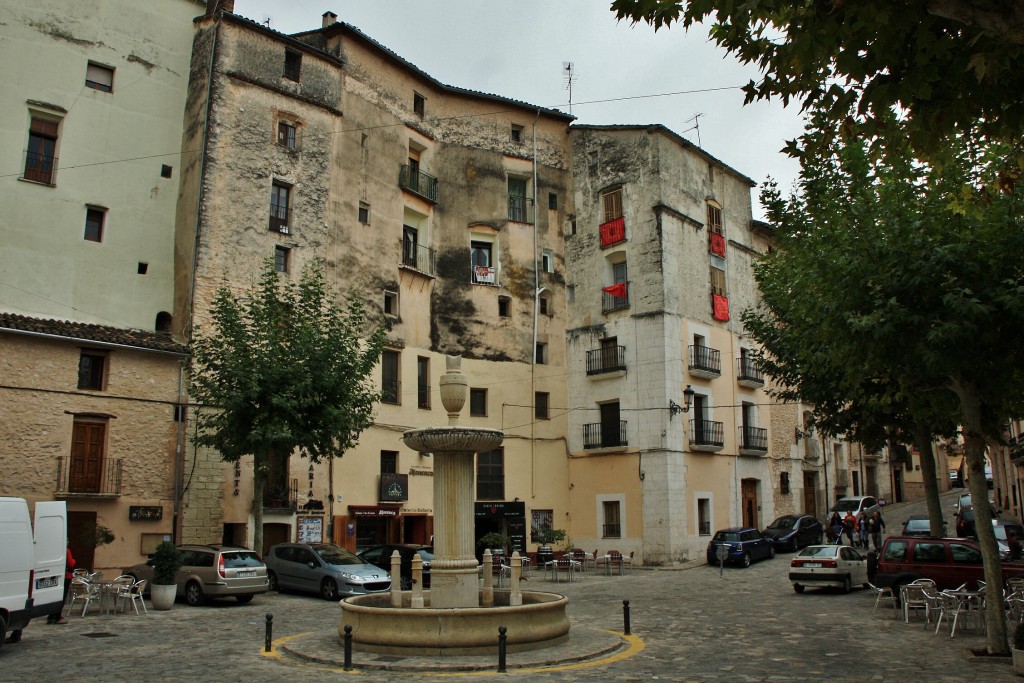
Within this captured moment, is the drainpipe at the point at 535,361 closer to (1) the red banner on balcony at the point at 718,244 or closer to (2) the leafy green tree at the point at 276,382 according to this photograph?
(1) the red banner on balcony at the point at 718,244

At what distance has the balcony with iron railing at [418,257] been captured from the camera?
3397 cm

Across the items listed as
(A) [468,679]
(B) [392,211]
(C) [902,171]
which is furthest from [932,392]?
(B) [392,211]

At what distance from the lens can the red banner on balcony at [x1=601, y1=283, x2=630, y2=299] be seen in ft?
117

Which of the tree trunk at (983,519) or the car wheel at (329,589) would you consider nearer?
the tree trunk at (983,519)

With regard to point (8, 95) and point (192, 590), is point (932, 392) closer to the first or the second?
point (192, 590)

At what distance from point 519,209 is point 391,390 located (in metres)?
10.8

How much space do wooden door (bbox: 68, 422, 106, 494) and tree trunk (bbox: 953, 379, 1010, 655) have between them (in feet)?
72.0

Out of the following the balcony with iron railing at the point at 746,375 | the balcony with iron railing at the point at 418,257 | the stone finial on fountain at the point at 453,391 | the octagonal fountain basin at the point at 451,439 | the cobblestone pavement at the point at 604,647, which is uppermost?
the balcony with iron railing at the point at 418,257

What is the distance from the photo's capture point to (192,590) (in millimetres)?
20516

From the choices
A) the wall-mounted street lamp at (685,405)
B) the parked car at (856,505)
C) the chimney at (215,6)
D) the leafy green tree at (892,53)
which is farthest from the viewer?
the parked car at (856,505)

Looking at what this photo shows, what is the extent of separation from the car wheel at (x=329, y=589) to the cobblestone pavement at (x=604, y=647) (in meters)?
0.62

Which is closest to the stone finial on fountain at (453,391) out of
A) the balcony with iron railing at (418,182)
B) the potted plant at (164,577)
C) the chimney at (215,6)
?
the potted plant at (164,577)

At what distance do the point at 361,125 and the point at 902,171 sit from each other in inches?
1022

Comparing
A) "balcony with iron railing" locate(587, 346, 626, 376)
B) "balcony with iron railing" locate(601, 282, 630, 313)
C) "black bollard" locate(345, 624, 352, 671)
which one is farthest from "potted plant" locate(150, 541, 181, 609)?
"balcony with iron railing" locate(601, 282, 630, 313)
